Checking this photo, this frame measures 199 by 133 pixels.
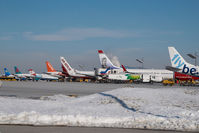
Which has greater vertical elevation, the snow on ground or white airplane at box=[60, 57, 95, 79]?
white airplane at box=[60, 57, 95, 79]

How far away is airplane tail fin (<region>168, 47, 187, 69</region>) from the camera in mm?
52031

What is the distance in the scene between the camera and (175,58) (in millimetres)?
52375

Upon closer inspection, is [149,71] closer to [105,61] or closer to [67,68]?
[105,61]

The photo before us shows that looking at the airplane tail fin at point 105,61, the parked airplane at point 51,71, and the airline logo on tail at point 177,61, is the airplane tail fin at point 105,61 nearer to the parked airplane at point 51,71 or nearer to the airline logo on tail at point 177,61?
the parked airplane at point 51,71

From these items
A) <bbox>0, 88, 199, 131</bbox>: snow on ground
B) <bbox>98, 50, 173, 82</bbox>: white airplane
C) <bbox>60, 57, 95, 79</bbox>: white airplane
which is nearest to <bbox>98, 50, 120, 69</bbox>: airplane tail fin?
<bbox>98, 50, 173, 82</bbox>: white airplane

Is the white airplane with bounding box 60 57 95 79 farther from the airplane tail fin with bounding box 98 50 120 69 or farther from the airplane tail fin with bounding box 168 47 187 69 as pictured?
the airplane tail fin with bounding box 168 47 187 69

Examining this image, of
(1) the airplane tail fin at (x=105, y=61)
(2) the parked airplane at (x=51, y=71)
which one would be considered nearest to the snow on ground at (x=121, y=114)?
(1) the airplane tail fin at (x=105, y=61)

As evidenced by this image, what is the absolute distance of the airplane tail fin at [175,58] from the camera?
5203cm

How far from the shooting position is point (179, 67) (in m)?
52.3

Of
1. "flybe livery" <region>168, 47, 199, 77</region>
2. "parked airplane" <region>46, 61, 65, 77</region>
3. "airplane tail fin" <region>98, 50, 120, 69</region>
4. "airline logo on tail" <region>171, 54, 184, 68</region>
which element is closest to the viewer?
"flybe livery" <region>168, 47, 199, 77</region>

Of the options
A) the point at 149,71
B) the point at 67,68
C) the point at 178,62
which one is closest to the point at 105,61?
the point at 67,68

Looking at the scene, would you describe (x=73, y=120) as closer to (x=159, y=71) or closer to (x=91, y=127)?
(x=91, y=127)

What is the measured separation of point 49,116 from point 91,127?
191cm

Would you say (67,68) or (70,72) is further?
(67,68)
